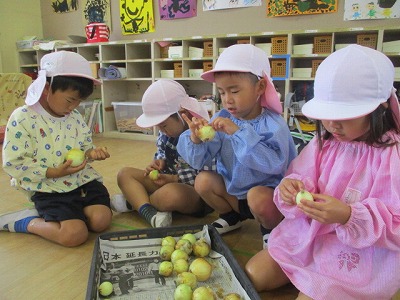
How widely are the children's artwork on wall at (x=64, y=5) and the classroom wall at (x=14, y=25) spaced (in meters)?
0.27

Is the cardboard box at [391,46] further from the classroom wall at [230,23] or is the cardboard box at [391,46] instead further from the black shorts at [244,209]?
the black shorts at [244,209]

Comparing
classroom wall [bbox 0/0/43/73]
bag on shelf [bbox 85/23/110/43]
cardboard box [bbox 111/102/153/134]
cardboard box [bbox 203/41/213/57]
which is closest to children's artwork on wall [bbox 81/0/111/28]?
bag on shelf [bbox 85/23/110/43]

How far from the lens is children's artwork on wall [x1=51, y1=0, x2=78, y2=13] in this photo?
3.74m

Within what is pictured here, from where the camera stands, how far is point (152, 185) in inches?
56.2

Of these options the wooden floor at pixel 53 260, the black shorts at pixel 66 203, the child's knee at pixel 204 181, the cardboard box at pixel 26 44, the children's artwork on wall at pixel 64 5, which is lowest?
the wooden floor at pixel 53 260

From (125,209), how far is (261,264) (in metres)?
0.74

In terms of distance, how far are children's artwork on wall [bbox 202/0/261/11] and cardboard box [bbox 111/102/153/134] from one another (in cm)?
117

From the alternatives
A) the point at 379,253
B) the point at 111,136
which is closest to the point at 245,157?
the point at 379,253

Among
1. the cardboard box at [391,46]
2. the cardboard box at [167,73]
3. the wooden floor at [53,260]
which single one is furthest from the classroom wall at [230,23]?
the wooden floor at [53,260]

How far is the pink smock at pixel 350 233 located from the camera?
2.21ft

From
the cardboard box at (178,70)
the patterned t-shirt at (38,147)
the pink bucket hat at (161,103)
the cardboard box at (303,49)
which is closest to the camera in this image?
the patterned t-shirt at (38,147)

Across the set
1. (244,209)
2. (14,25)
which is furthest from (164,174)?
(14,25)

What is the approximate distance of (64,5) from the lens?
12.5ft

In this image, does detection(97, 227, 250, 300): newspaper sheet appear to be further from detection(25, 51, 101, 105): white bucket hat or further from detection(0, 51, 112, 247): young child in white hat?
detection(25, 51, 101, 105): white bucket hat
